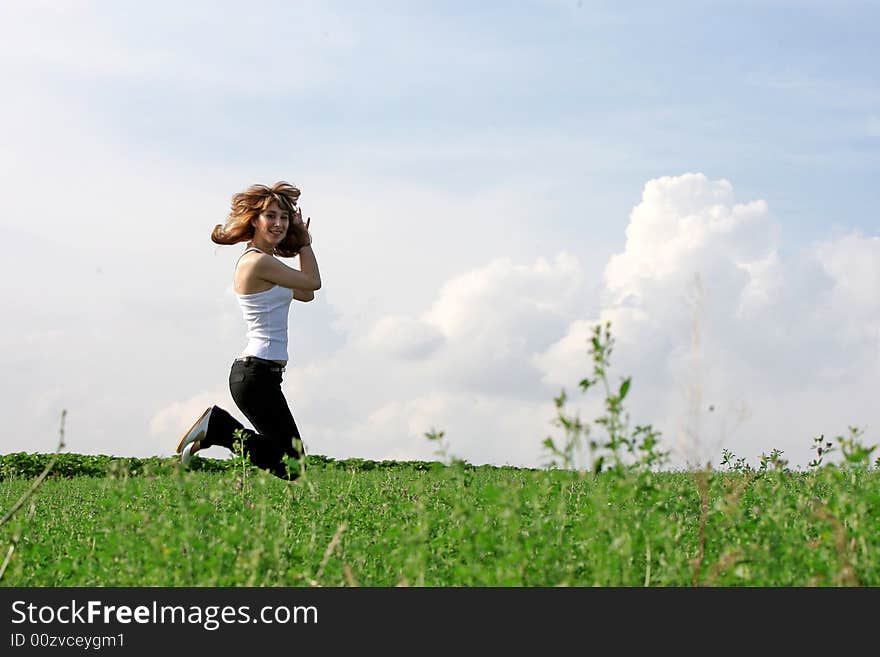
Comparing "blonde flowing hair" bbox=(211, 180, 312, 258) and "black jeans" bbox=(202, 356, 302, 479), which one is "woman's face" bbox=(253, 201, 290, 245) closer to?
"blonde flowing hair" bbox=(211, 180, 312, 258)

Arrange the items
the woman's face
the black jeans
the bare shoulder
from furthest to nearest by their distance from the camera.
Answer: the woman's face < the bare shoulder < the black jeans

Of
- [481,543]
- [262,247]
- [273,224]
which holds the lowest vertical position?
[481,543]

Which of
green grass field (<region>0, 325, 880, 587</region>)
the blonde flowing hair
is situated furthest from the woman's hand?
green grass field (<region>0, 325, 880, 587</region>)

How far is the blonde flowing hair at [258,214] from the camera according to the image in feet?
30.5

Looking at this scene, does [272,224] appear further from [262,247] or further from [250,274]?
[250,274]

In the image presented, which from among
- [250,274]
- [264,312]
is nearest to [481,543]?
[264,312]

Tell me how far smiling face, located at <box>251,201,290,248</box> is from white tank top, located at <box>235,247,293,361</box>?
0.51 m

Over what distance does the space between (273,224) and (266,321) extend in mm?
964

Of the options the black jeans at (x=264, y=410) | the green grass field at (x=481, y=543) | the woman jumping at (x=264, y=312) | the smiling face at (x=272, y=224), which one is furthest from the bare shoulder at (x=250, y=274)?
the green grass field at (x=481, y=543)

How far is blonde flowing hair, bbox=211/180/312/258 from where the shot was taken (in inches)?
365

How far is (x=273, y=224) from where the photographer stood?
30.1 feet

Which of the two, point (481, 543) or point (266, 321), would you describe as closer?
point (481, 543)

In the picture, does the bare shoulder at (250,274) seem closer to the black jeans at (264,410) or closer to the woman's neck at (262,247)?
the woman's neck at (262,247)
